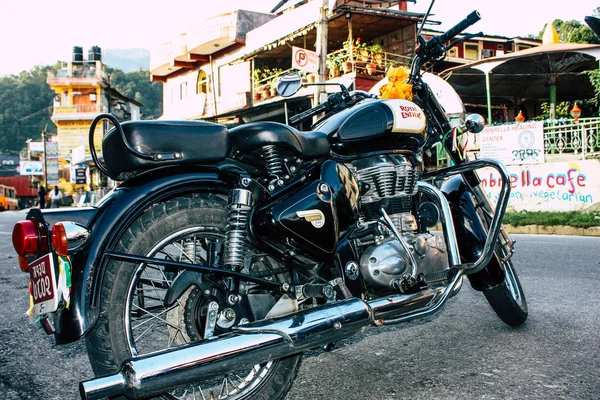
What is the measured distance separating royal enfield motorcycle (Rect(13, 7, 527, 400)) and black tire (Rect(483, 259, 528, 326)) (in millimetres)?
356

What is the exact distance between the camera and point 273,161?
2.42m

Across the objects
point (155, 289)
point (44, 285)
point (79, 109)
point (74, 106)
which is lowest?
point (155, 289)

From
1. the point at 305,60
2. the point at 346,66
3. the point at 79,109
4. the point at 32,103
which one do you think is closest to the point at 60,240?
the point at 305,60

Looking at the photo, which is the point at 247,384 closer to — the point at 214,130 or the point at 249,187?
the point at 249,187

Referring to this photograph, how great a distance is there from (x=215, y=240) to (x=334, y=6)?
1844 cm

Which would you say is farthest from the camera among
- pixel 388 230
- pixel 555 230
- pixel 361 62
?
pixel 361 62

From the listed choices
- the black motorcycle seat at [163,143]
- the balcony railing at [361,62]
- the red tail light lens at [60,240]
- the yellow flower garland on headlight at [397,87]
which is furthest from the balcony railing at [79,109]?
the red tail light lens at [60,240]

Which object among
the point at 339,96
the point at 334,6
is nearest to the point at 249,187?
the point at 339,96

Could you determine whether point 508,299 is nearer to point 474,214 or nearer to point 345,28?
point 474,214

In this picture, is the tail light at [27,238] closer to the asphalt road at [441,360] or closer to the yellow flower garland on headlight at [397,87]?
the asphalt road at [441,360]

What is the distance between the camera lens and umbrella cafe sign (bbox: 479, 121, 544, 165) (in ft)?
46.6

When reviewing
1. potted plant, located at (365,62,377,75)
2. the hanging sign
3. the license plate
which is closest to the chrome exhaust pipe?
the license plate

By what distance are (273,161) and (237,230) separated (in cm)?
41

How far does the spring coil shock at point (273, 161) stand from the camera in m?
2.39
